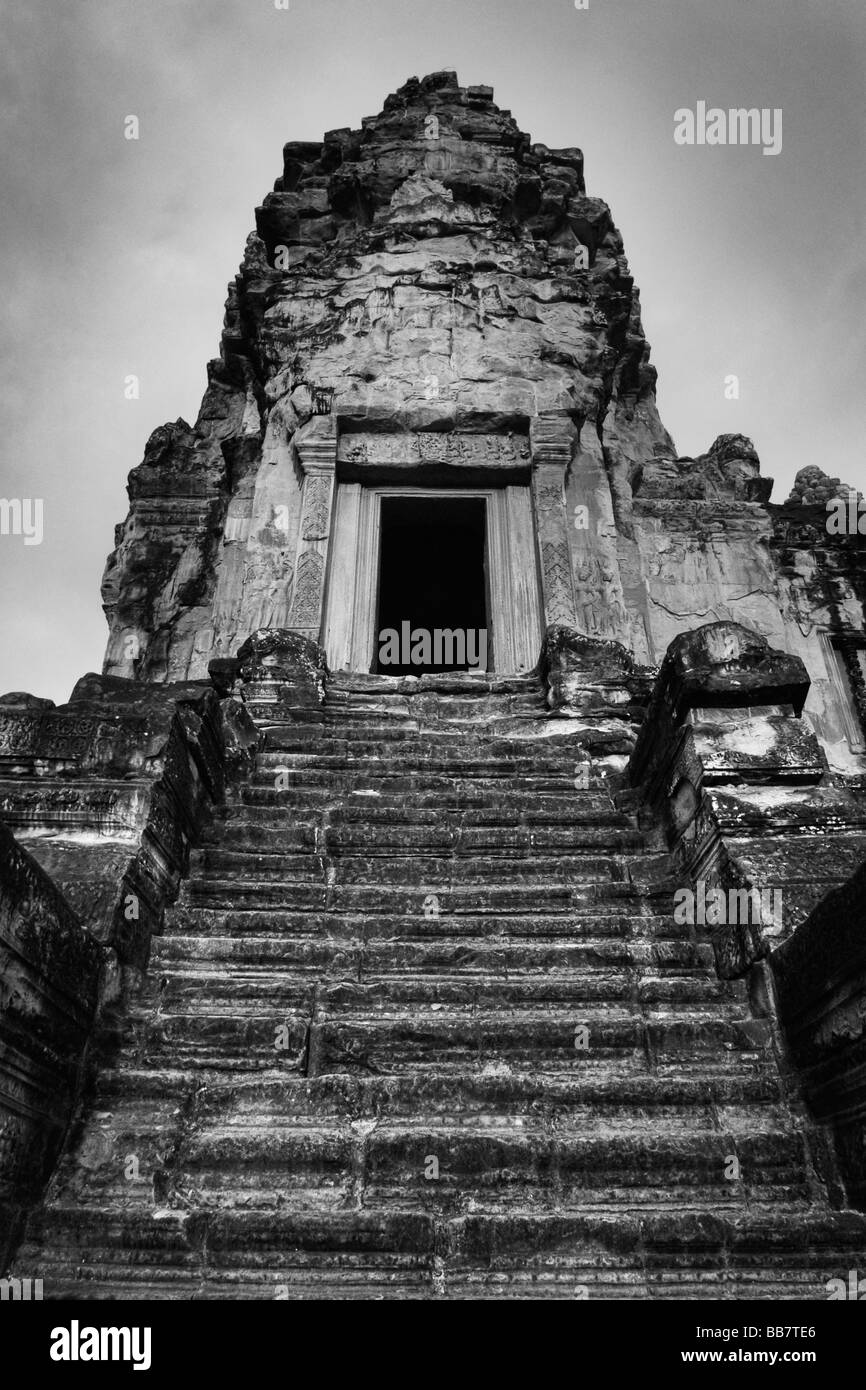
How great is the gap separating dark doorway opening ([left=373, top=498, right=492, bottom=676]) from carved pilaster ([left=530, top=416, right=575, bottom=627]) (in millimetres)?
734

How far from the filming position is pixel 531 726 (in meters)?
6.68

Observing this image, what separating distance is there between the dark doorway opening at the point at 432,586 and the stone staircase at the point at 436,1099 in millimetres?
5182

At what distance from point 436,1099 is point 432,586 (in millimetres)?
11582

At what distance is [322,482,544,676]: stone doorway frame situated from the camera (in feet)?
28.9

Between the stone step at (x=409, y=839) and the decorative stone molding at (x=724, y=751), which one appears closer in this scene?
the decorative stone molding at (x=724, y=751)

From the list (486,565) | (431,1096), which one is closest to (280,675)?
(486,565)

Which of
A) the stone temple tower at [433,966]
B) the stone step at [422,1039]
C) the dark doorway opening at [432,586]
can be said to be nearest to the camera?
the stone temple tower at [433,966]

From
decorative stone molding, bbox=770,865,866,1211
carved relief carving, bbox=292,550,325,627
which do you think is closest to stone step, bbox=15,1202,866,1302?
decorative stone molding, bbox=770,865,866,1211

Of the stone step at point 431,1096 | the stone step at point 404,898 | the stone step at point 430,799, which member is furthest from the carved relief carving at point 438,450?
the stone step at point 431,1096

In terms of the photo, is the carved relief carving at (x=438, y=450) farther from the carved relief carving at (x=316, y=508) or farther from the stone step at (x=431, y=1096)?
the stone step at (x=431, y=1096)

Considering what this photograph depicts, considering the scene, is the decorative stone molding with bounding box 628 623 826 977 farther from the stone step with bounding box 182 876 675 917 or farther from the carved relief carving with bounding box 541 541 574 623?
the carved relief carving with bounding box 541 541 574 623

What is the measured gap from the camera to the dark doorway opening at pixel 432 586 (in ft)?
33.3

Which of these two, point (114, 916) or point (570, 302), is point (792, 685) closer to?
point (114, 916)

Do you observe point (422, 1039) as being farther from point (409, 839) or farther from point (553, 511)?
point (553, 511)
